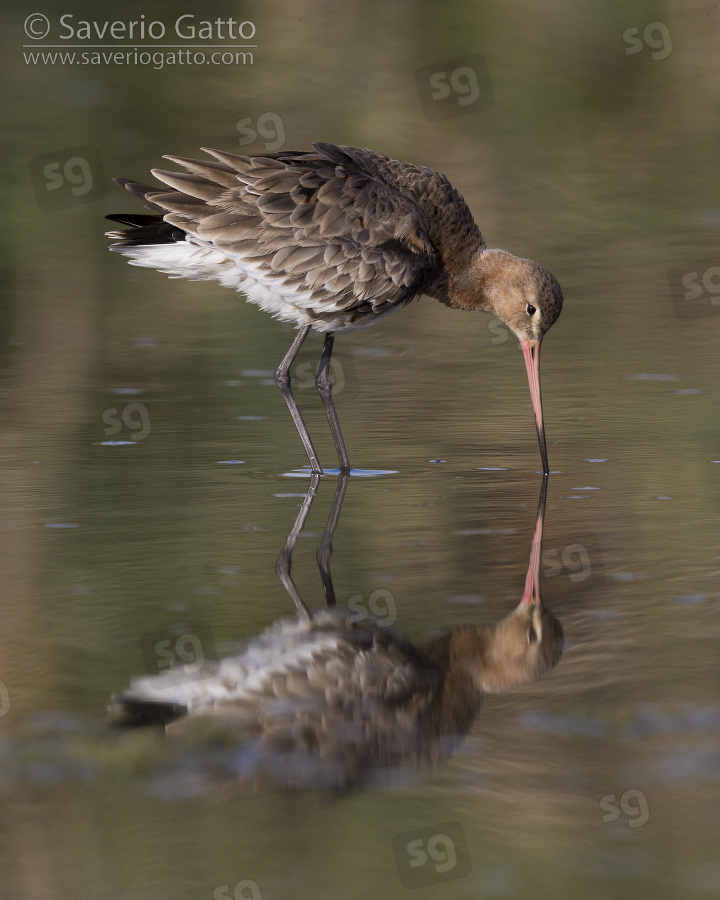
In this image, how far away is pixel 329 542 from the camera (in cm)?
628

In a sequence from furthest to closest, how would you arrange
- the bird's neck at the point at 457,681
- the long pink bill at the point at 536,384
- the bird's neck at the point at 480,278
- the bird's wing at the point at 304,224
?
the bird's neck at the point at 480,278, the bird's wing at the point at 304,224, the long pink bill at the point at 536,384, the bird's neck at the point at 457,681

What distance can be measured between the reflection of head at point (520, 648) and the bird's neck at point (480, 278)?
3.30 m

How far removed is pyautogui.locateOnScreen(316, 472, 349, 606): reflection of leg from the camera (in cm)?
565

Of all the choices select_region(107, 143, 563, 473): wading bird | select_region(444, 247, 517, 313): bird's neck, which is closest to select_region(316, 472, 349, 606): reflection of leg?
select_region(107, 143, 563, 473): wading bird

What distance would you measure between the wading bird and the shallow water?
0.62m

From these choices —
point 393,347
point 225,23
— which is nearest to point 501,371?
point 393,347

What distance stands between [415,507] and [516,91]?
11.8 meters

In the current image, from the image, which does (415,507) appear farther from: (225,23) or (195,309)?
(225,23)

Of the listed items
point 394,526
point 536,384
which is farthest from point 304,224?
point 394,526

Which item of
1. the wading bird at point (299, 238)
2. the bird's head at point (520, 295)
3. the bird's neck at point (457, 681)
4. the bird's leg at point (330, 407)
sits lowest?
the bird's neck at point (457, 681)

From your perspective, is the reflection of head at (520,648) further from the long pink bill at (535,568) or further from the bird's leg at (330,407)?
the bird's leg at (330,407)

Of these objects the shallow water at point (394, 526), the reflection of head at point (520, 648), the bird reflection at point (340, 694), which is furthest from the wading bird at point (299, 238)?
the bird reflection at point (340, 694)

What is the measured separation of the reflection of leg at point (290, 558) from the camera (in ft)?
17.9

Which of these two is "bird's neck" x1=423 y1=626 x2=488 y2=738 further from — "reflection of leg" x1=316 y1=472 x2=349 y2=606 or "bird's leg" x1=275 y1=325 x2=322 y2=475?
"bird's leg" x1=275 y1=325 x2=322 y2=475
